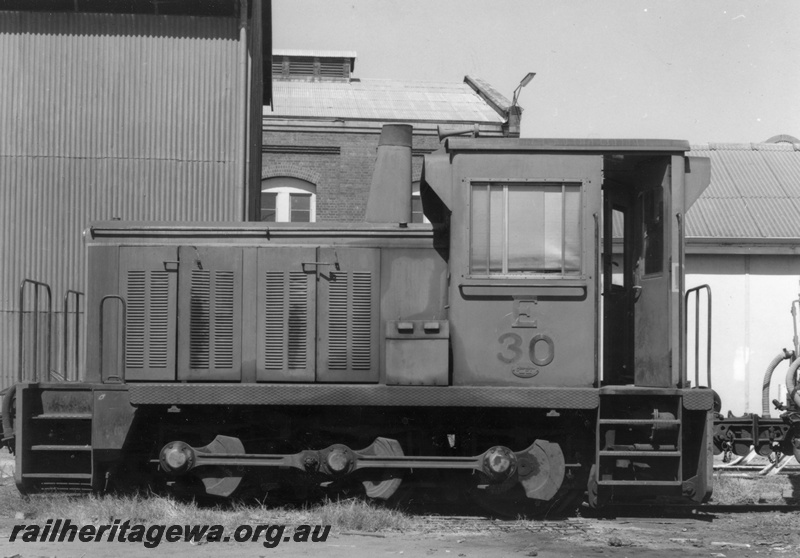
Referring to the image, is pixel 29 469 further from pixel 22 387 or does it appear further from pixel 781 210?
pixel 781 210

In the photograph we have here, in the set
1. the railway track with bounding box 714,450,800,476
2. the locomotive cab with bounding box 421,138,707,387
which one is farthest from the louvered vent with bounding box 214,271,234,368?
the railway track with bounding box 714,450,800,476

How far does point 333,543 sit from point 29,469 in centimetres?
304

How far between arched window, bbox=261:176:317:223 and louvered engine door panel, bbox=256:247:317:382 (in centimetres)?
1476

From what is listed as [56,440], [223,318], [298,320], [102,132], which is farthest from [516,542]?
[102,132]

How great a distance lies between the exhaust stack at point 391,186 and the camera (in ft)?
30.0

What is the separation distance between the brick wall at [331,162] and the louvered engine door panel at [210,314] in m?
14.5

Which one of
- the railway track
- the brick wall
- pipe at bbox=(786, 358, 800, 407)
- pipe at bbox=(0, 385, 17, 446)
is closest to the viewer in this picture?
pipe at bbox=(0, 385, 17, 446)

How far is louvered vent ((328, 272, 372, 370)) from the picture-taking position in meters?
8.69

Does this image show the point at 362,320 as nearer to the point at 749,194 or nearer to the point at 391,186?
the point at 391,186

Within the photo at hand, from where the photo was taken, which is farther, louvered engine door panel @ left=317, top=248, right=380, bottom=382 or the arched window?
the arched window

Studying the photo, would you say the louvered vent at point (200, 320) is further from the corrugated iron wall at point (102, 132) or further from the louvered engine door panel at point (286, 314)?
the corrugated iron wall at point (102, 132)

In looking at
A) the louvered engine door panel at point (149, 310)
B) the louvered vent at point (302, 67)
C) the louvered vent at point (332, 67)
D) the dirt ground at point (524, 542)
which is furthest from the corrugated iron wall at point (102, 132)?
the louvered vent at point (302, 67)

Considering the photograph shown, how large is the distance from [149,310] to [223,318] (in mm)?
734

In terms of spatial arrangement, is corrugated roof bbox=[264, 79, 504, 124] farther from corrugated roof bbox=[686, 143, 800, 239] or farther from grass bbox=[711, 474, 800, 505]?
grass bbox=[711, 474, 800, 505]
